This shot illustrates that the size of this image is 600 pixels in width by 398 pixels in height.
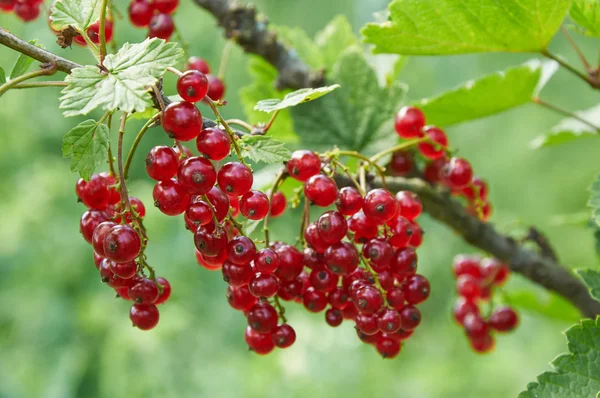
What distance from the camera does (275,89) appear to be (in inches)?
46.0

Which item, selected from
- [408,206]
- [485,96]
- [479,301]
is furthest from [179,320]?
[408,206]

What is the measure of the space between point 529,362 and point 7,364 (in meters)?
2.25

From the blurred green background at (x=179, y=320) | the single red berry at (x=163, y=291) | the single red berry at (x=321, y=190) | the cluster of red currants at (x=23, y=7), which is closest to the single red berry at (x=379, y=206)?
the single red berry at (x=321, y=190)

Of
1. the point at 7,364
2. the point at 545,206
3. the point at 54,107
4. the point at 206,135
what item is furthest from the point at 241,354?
the point at 206,135

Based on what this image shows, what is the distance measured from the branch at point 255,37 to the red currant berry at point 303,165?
0.44m

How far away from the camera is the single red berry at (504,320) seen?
1210 mm

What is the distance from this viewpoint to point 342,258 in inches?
26.4

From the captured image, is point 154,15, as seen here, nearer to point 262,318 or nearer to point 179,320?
point 262,318

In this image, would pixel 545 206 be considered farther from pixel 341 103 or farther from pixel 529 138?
pixel 341 103

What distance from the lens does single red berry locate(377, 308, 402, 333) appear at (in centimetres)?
68

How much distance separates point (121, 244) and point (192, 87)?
0.54 feet

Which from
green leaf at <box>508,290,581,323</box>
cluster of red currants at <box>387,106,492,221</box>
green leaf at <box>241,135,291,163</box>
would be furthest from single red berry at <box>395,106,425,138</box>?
green leaf at <box>508,290,581,323</box>

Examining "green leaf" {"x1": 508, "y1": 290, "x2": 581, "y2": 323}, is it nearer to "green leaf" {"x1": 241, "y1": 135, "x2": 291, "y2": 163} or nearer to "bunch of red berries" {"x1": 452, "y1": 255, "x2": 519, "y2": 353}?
"bunch of red berries" {"x1": 452, "y1": 255, "x2": 519, "y2": 353}

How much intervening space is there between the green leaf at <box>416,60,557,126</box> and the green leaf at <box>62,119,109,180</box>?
0.58 metres
